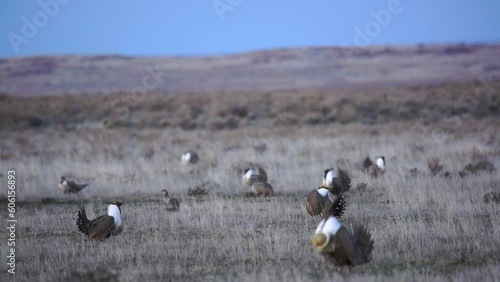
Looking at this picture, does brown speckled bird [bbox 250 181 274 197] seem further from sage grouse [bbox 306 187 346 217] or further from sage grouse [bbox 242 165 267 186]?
sage grouse [bbox 306 187 346 217]

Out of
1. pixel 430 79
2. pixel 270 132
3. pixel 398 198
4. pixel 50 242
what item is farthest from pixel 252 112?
pixel 430 79

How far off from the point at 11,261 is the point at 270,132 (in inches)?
850

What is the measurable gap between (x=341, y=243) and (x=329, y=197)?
3740 mm

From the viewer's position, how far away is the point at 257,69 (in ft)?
380

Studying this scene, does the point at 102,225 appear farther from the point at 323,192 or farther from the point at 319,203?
the point at 323,192

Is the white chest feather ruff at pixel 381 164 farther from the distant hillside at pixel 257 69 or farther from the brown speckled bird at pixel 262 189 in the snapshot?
the distant hillside at pixel 257 69

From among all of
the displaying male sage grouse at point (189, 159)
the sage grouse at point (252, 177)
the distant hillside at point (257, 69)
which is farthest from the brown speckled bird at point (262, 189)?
the distant hillside at point (257, 69)

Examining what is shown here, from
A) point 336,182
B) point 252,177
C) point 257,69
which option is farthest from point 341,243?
point 257,69

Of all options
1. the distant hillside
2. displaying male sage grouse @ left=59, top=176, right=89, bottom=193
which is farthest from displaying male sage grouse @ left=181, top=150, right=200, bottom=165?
the distant hillside

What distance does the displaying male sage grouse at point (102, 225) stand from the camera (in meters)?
10.2

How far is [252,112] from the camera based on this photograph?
40.3m

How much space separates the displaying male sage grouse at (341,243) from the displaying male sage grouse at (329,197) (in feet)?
6.54

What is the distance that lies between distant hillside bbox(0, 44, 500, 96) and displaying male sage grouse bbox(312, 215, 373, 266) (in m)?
86.0

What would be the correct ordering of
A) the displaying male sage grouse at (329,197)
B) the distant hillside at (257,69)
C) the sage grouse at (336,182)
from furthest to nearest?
1. the distant hillside at (257,69)
2. the sage grouse at (336,182)
3. the displaying male sage grouse at (329,197)
